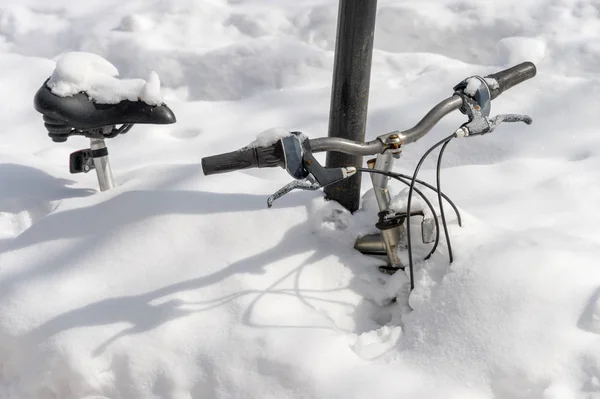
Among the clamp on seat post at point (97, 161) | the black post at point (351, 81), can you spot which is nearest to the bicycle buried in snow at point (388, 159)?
the black post at point (351, 81)

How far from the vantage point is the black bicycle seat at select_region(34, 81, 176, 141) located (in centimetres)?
171

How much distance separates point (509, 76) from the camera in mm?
1555

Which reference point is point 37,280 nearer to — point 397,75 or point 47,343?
point 47,343

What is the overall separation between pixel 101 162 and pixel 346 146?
0.88m

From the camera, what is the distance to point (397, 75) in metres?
2.82

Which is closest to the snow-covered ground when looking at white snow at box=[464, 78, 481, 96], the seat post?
the seat post

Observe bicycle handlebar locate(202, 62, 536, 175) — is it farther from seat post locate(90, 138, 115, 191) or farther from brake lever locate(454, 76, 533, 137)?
seat post locate(90, 138, 115, 191)

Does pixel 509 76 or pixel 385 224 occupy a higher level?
pixel 509 76

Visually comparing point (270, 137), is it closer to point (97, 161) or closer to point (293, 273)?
point (293, 273)

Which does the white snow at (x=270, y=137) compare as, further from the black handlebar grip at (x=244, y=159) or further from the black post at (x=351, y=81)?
the black post at (x=351, y=81)

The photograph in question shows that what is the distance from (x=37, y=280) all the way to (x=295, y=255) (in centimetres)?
68

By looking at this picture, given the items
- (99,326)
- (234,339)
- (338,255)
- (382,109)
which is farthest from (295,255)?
(382,109)

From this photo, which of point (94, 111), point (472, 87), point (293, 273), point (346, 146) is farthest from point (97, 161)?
point (472, 87)

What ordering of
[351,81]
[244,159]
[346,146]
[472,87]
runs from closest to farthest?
[244,159]
[346,146]
[472,87]
[351,81]
